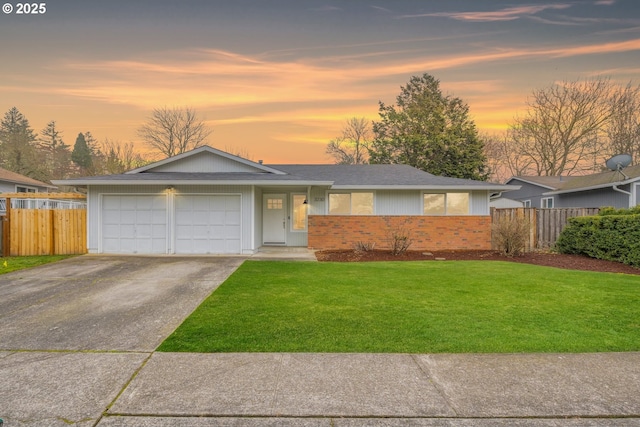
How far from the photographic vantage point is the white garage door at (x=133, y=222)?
41.6ft

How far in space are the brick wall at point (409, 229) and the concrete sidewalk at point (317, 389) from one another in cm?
1041

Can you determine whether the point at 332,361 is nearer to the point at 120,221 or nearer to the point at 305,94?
the point at 120,221

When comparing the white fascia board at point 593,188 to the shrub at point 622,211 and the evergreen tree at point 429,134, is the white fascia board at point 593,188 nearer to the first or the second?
the shrub at point 622,211

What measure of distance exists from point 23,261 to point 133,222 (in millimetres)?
3320

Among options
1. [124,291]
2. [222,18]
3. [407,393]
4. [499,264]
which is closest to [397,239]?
[499,264]

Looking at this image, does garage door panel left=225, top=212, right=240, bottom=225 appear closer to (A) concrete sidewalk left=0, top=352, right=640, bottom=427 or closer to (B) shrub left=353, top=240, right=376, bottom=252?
(B) shrub left=353, top=240, right=376, bottom=252

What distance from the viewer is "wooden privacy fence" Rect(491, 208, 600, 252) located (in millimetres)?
13555

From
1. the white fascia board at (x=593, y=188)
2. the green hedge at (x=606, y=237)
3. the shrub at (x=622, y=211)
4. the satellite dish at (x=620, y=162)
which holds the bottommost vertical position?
the green hedge at (x=606, y=237)

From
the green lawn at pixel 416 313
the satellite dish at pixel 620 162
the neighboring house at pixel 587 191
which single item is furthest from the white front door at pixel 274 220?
the satellite dish at pixel 620 162

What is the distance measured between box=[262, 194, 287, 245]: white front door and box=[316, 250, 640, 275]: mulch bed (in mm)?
2762

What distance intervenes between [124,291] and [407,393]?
247 inches

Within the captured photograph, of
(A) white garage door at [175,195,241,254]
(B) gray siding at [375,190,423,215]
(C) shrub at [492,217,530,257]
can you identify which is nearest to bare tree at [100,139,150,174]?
(A) white garage door at [175,195,241,254]

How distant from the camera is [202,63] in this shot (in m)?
15.8

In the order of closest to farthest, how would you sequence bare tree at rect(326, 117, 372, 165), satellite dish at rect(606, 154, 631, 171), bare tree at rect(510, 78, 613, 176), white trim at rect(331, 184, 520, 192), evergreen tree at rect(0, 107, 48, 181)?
1. white trim at rect(331, 184, 520, 192)
2. satellite dish at rect(606, 154, 631, 171)
3. bare tree at rect(510, 78, 613, 176)
4. evergreen tree at rect(0, 107, 48, 181)
5. bare tree at rect(326, 117, 372, 165)
